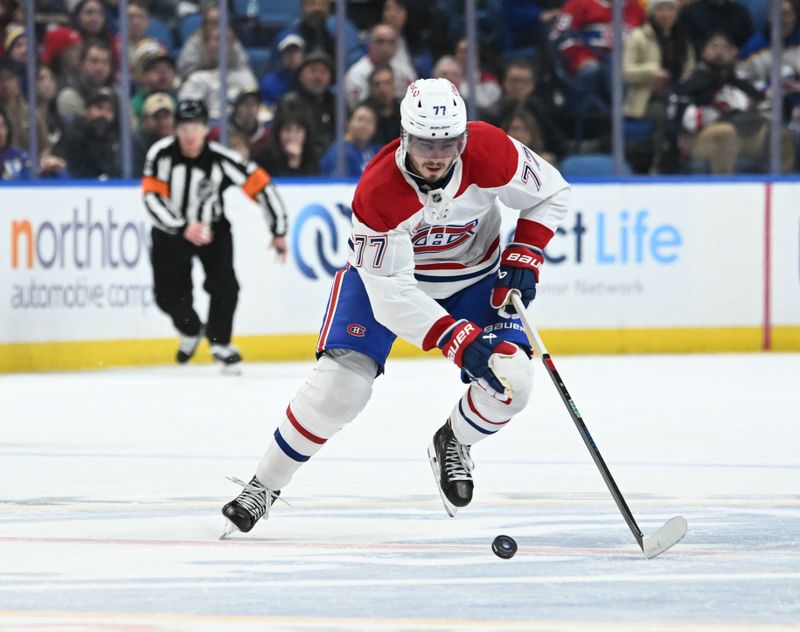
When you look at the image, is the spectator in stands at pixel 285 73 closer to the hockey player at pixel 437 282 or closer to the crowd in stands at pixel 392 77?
the crowd in stands at pixel 392 77

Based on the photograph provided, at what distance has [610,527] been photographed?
4680 mm

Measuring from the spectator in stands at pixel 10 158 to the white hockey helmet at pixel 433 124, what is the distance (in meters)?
6.08

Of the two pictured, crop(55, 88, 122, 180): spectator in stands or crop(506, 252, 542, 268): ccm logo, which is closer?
crop(506, 252, 542, 268): ccm logo

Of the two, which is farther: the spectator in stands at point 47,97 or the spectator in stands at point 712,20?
the spectator in stands at point 712,20

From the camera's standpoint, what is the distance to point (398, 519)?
16.0ft

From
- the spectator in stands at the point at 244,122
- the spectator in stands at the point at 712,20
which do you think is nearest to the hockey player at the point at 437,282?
the spectator in stands at the point at 244,122

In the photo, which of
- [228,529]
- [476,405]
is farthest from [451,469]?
[228,529]

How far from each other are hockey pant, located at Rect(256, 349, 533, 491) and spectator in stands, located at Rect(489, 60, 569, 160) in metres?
6.50

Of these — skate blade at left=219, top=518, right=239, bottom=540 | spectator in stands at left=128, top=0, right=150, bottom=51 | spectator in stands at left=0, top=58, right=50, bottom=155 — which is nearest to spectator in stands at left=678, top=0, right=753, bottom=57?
spectator in stands at left=128, top=0, right=150, bottom=51

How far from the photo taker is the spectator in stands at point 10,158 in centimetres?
1012

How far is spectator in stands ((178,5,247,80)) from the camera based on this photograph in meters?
10.6

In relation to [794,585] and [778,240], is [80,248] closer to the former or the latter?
[778,240]

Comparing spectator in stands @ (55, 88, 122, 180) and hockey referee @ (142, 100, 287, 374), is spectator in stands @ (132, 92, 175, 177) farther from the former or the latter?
hockey referee @ (142, 100, 287, 374)

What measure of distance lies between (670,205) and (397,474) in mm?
5578
